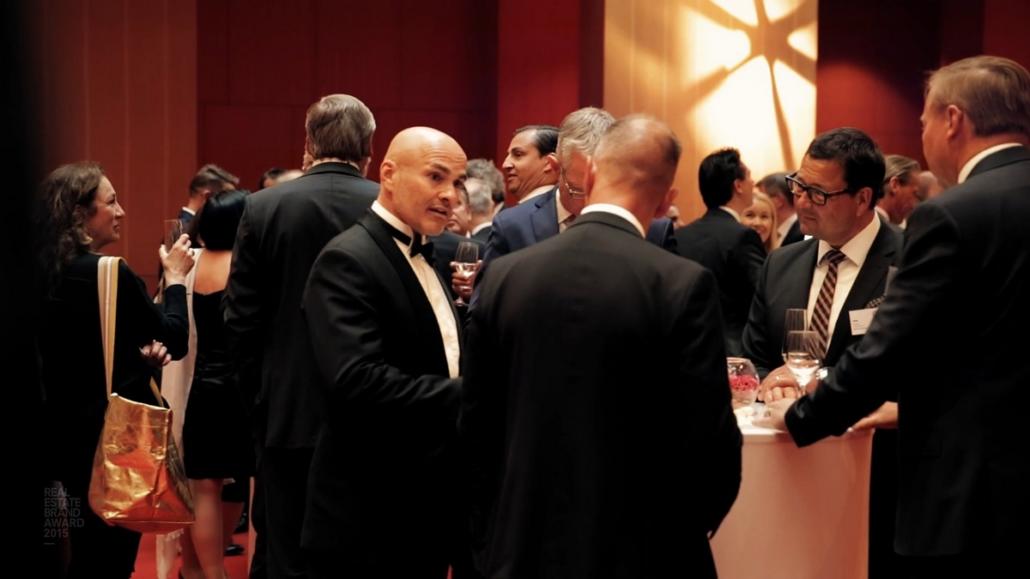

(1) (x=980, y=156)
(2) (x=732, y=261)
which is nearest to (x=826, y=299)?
(1) (x=980, y=156)

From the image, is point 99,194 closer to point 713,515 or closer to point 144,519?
point 144,519

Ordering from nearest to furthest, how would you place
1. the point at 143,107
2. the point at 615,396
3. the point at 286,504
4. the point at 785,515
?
the point at 615,396 < the point at 785,515 < the point at 286,504 < the point at 143,107

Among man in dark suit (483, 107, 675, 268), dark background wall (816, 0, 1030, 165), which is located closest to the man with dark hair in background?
man in dark suit (483, 107, 675, 268)

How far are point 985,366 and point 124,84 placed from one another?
769 cm

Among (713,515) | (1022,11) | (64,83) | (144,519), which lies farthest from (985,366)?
(1022,11)

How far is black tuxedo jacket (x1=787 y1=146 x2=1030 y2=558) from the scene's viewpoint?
2.15 meters

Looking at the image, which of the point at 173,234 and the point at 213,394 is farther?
the point at 213,394

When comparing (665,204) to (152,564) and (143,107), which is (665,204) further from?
(143,107)

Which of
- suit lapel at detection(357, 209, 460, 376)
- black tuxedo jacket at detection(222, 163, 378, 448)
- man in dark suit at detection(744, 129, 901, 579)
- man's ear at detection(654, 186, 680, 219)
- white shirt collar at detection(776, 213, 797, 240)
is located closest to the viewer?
man's ear at detection(654, 186, 680, 219)

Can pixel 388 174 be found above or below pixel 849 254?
above

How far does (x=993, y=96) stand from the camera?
2307mm

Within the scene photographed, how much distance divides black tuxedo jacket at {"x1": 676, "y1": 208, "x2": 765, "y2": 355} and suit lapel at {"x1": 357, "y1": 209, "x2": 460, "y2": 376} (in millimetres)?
2527

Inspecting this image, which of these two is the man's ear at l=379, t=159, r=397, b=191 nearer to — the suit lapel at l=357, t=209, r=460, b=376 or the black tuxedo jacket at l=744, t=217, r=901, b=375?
the suit lapel at l=357, t=209, r=460, b=376

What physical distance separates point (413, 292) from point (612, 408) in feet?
2.44
